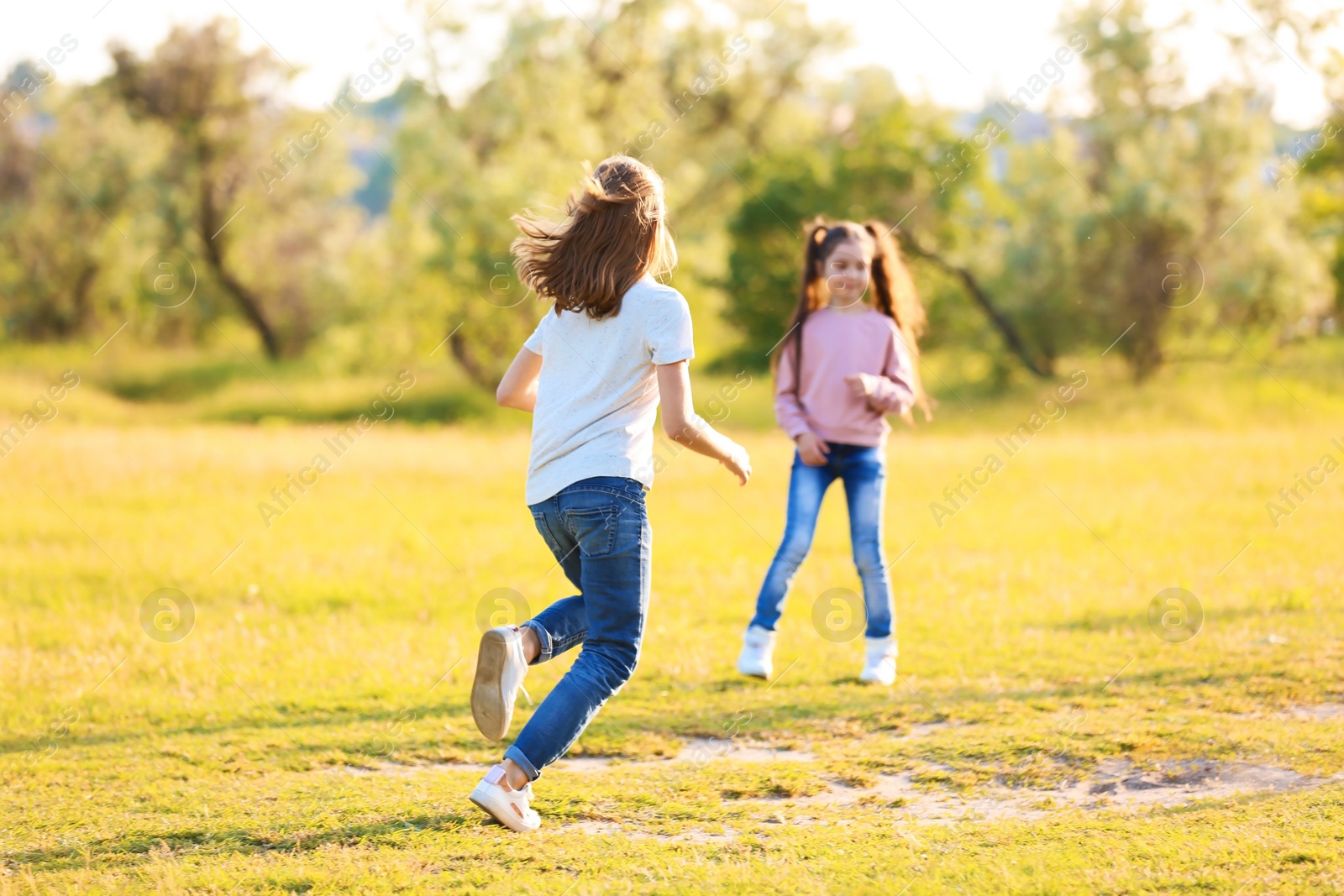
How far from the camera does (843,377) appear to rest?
5656mm

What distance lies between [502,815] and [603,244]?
1801 millimetres

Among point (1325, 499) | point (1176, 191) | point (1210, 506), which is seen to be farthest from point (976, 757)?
point (1176, 191)

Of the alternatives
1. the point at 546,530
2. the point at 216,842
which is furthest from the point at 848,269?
the point at 216,842

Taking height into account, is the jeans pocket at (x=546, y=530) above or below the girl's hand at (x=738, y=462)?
below

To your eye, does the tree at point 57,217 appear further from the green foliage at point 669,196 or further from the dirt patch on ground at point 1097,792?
the dirt patch on ground at point 1097,792

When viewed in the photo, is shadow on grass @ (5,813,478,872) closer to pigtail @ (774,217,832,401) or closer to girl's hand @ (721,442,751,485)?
girl's hand @ (721,442,751,485)

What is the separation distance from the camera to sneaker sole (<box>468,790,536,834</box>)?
11.7 ft

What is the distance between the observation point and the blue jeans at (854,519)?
18.7 ft

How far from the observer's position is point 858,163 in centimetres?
2634

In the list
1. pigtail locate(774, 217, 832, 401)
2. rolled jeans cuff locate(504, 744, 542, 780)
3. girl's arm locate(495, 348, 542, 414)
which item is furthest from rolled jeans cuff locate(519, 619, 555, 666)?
pigtail locate(774, 217, 832, 401)

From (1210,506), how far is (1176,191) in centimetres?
1436

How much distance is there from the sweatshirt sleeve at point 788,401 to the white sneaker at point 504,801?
253 cm

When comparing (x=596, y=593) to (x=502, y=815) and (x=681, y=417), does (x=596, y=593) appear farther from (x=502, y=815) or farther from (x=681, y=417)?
(x=502, y=815)

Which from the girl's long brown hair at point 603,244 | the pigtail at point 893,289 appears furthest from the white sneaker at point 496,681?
the pigtail at point 893,289
